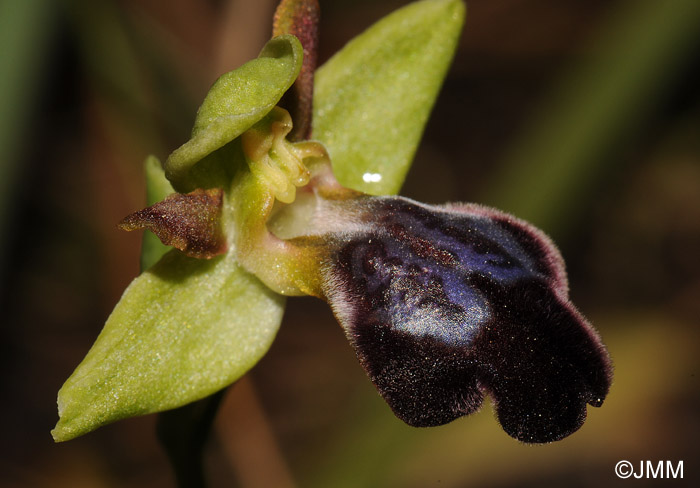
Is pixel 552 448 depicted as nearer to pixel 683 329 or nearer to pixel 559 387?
pixel 683 329

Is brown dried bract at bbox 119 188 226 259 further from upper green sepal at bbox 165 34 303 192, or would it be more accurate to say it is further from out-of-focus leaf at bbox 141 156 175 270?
out-of-focus leaf at bbox 141 156 175 270

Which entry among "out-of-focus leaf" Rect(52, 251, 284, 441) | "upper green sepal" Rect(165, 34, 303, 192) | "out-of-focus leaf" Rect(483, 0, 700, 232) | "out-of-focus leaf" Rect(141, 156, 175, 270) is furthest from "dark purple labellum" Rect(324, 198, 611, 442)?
"out-of-focus leaf" Rect(483, 0, 700, 232)

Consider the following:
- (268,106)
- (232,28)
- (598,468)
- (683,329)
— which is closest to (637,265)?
(683,329)

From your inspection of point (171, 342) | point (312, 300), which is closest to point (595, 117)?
point (312, 300)

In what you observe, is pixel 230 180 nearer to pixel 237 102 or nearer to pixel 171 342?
pixel 237 102

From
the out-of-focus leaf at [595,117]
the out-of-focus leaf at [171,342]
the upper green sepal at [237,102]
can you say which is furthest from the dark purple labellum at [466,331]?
the out-of-focus leaf at [595,117]

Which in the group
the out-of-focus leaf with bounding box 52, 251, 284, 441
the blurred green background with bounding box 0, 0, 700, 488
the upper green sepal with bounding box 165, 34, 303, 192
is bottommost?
the blurred green background with bounding box 0, 0, 700, 488
